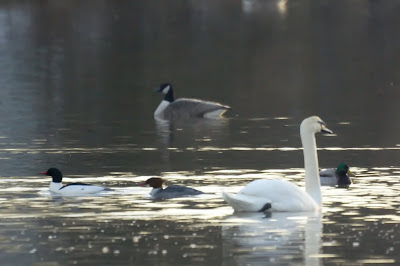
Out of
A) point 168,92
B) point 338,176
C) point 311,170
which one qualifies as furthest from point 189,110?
point 311,170

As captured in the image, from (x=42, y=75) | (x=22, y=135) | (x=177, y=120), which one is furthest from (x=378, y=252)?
(x=42, y=75)

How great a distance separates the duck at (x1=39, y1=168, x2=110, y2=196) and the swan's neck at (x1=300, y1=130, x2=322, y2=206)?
2.93 metres

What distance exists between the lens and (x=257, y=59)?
56.4m

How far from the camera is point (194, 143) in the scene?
94.4ft

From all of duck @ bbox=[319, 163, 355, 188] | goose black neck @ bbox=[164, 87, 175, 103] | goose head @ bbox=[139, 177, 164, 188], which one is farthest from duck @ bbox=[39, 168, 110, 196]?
goose black neck @ bbox=[164, 87, 175, 103]

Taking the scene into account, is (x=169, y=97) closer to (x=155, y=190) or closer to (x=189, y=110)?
(x=189, y=110)

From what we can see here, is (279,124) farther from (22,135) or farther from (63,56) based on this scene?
(63,56)

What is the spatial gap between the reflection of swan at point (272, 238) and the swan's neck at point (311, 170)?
2.05 feet

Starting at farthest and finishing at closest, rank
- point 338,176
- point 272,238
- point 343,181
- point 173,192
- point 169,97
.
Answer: point 169,97, point 338,176, point 343,181, point 173,192, point 272,238

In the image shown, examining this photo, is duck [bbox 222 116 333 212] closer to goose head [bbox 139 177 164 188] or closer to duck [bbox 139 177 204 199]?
duck [bbox 139 177 204 199]

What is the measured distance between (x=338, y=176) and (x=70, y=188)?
158 inches

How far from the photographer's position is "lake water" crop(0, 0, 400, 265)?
1645 centimetres

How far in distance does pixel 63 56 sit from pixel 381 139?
100ft

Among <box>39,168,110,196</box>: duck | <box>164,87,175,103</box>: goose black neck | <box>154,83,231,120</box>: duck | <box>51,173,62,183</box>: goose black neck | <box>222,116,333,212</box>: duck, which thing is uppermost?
<box>164,87,175,103</box>: goose black neck
